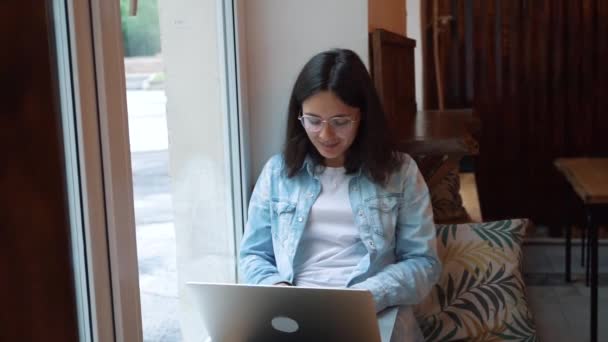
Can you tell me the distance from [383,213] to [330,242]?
0.44 ft

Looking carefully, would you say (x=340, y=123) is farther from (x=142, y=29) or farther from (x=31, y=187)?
(x=31, y=187)

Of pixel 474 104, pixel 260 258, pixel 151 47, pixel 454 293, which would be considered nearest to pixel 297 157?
pixel 260 258

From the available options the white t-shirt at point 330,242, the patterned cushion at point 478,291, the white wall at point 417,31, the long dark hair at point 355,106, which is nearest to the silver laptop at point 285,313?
the white t-shirt at point 330,242

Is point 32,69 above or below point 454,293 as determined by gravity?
above

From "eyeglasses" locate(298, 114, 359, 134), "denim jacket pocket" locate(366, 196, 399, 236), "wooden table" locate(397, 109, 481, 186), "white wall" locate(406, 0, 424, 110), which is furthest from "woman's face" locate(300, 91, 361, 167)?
"white wall" locate(406, 0, 424, 110)

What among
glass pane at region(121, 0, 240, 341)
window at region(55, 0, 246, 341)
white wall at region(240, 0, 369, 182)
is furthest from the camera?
white wall at region(240, 0, 369, 182)

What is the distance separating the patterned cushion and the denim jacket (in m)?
0.35

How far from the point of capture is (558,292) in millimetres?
3562

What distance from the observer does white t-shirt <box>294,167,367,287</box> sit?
1.57 m

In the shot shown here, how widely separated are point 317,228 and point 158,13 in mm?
565

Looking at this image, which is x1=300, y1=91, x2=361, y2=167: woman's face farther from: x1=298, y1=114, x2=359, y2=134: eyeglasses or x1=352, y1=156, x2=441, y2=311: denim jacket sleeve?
x1=352, y1=156, x2=441, y2=311: denim jacket sleeve

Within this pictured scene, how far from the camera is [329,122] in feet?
5.04

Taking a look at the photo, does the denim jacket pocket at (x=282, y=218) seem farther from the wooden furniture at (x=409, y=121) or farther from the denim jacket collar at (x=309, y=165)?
the wooden furniture at (x=409, y=121)

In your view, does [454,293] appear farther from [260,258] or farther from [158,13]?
[158,13]
